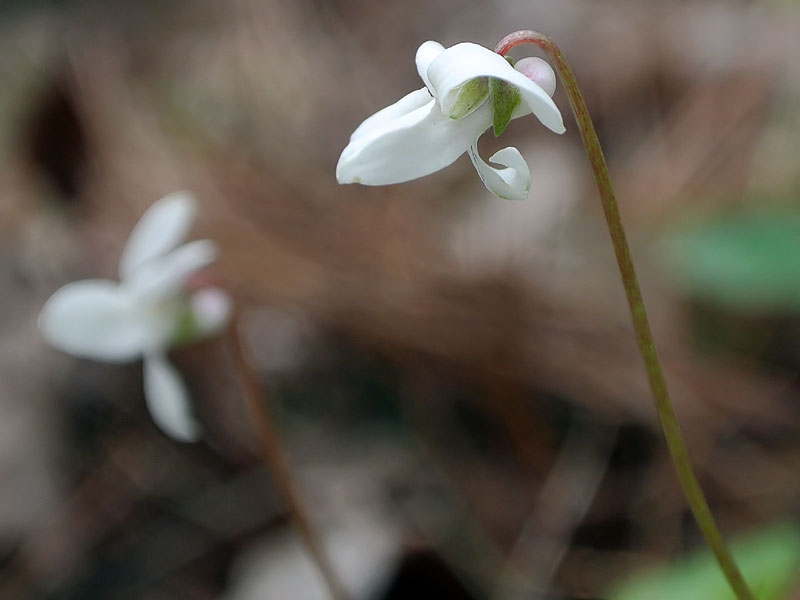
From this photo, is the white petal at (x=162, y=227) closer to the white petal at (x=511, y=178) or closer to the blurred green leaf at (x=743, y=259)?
the white petal at (x=511, y=178)

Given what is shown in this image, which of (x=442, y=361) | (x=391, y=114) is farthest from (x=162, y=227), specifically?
(x=442, y=361)

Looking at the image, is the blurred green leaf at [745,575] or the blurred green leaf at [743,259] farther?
the blurred green leaf at [743,259]

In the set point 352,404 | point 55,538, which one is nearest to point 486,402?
point 352,404

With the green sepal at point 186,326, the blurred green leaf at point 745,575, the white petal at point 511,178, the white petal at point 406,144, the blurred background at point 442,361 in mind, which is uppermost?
the white petal at point 406,144

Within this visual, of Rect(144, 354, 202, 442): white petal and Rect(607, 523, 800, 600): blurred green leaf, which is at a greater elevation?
Rect(144, 354, 202, 442): white petal

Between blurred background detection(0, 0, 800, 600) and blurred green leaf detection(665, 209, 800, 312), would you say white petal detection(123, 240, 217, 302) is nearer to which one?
blurred background detection(0, 0, 800, 600)

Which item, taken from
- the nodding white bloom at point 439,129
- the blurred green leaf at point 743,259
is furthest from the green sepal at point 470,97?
the blurred green leaf at point 743,259

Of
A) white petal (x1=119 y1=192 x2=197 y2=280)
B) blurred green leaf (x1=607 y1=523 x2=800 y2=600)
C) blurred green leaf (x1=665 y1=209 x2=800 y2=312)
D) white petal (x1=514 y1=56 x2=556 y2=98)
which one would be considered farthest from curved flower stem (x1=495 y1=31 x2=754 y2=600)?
blurred green leaf (x1=665 y1=209 x2=800 y2=312)

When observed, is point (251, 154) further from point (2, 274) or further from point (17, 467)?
point (17, 467)
